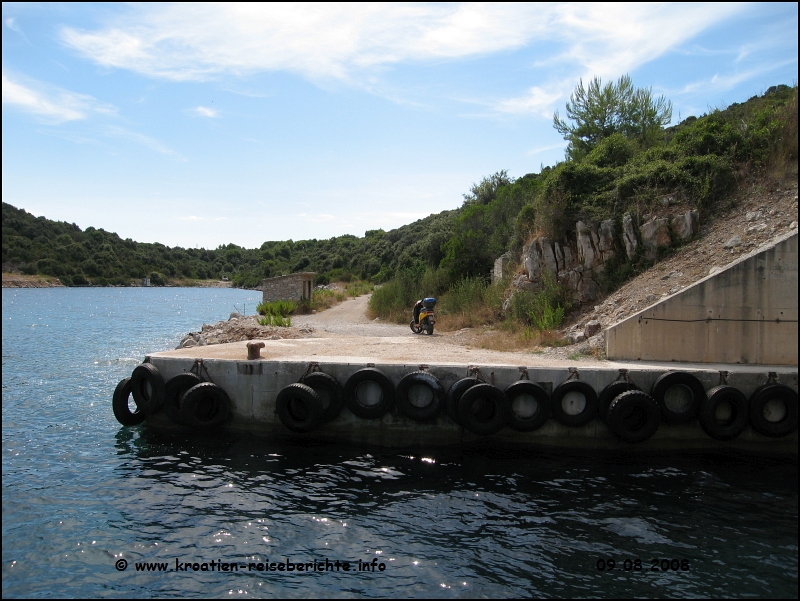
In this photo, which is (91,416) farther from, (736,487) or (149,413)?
(736,487)

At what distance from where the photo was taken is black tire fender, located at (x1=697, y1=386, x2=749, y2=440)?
37.2ft

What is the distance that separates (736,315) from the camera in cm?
1255

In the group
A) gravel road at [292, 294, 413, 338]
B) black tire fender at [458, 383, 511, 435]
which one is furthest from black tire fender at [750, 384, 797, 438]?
gravel road at [292, 294, 413, 338]

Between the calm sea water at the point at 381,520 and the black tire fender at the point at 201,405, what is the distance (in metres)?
0.40

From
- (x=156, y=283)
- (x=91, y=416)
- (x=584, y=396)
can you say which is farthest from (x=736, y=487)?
(x=156, y=283)

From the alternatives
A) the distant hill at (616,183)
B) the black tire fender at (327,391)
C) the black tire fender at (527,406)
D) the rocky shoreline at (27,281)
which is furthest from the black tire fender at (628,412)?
the rocky shoreline at (27,281)

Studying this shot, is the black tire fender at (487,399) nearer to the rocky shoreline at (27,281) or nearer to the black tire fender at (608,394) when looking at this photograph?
the black tire fender at (608,394)

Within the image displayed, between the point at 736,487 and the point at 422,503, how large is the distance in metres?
5.48

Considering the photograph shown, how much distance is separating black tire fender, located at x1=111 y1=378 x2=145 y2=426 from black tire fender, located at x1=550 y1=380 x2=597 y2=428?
937cm

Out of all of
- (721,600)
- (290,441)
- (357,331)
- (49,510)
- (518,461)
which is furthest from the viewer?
(357,331)

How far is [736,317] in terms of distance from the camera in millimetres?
12539

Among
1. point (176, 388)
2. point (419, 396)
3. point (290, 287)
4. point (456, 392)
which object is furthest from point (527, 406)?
point (290, 287)

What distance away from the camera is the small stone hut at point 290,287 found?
34.9 metres

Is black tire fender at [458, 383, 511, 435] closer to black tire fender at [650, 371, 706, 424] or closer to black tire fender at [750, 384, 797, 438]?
black tire fender at [650, 371, 706, 424]
